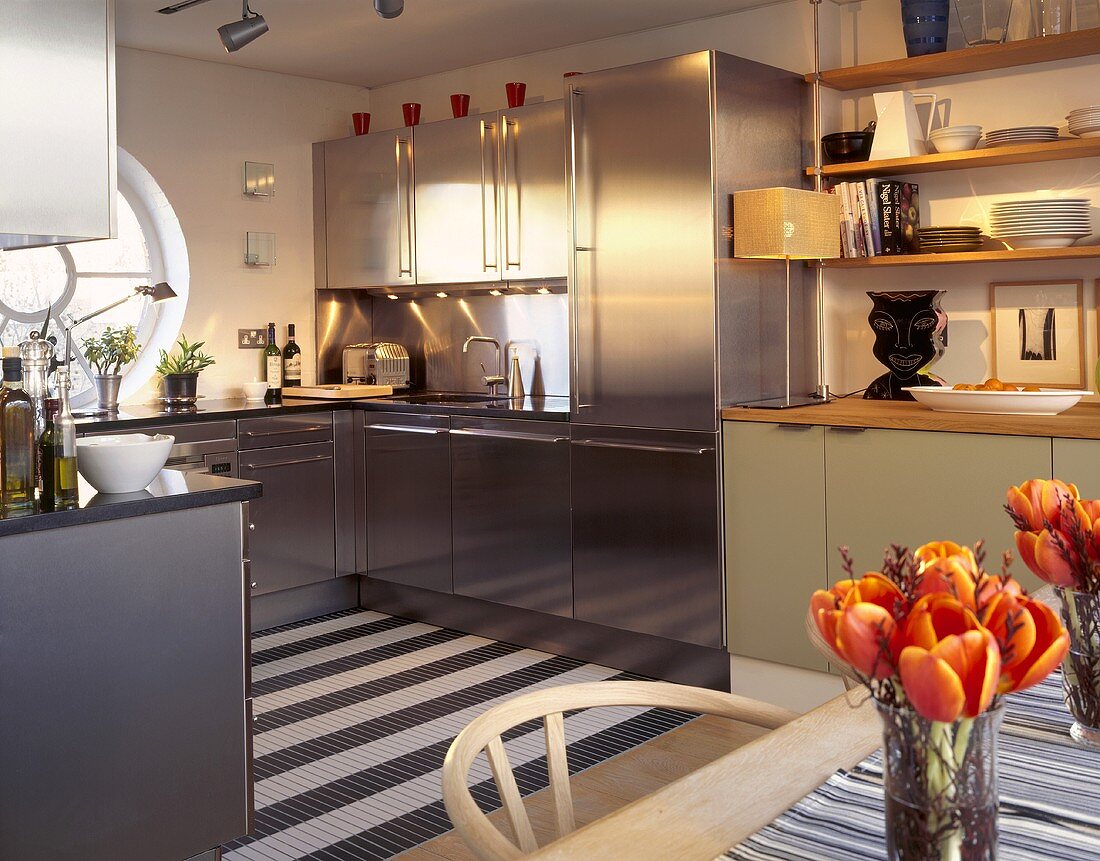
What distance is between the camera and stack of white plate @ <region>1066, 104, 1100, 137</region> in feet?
11.6

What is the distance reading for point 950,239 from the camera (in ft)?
12.6

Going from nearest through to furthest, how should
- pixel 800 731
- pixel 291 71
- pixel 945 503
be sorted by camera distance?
1. pixel 800 731
2. pixel 945 503
3. pixel 291 71

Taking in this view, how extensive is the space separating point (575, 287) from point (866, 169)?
1.11 metres

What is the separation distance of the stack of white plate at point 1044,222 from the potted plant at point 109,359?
137 inches

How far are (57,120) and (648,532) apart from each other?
7.68 ft

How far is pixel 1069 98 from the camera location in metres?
3.76

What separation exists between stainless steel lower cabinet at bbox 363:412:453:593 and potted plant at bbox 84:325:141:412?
41.5 inches

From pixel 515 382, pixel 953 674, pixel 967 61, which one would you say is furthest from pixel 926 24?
pixel 953 674

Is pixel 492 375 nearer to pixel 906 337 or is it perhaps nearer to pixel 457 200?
pixel 457 200

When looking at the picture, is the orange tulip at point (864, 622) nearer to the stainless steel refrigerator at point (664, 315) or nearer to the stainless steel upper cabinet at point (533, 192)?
the stainless steel refrigerator at point (664, 315)

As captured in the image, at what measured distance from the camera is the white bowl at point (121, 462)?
2.49 metres

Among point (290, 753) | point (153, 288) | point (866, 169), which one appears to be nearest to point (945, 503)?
point (866, 169)

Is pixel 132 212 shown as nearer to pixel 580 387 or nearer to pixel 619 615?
pixel 580 387

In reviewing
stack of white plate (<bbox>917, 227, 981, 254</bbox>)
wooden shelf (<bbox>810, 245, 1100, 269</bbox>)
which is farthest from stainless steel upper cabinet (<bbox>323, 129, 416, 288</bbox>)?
stack of white plate (<bbox>917, 227, 981, 254</bbox>)
